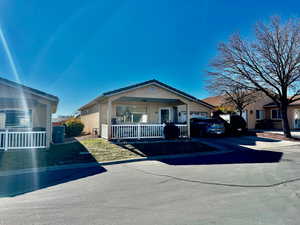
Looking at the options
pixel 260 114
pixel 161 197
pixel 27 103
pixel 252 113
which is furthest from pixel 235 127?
pixel 27 103

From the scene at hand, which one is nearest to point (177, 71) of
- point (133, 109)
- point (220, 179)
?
point (133, 109)

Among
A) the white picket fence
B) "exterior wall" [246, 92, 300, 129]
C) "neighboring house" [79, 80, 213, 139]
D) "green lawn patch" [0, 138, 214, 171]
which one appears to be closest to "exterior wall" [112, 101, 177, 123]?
"neighboring house" [79, 80, 213, 139]

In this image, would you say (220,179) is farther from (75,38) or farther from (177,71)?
(177,71)

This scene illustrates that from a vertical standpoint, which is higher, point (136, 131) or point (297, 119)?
point (297, 119)

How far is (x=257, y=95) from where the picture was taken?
19.6 m

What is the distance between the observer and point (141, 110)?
→ 15883 millimetres

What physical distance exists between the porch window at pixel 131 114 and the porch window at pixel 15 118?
6.46 metres

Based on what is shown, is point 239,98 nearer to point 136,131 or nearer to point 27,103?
point 136,131

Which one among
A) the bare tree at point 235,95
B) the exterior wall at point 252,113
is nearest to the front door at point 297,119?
the exterior wall at point 252,113

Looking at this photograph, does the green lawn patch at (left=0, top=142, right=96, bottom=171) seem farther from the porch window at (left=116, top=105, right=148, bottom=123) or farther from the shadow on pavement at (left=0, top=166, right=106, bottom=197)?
the porch window at (left=116, top=105, right=148, bottom=123)

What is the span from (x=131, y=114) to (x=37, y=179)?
1070 cm

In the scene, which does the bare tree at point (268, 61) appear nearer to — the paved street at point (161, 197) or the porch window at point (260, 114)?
the porch window at point (260, 114)

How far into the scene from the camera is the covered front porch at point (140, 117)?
12.3m

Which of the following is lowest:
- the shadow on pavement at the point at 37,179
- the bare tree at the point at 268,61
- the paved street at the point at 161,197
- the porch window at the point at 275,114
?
the shadow on pavement at the point at 37,179
